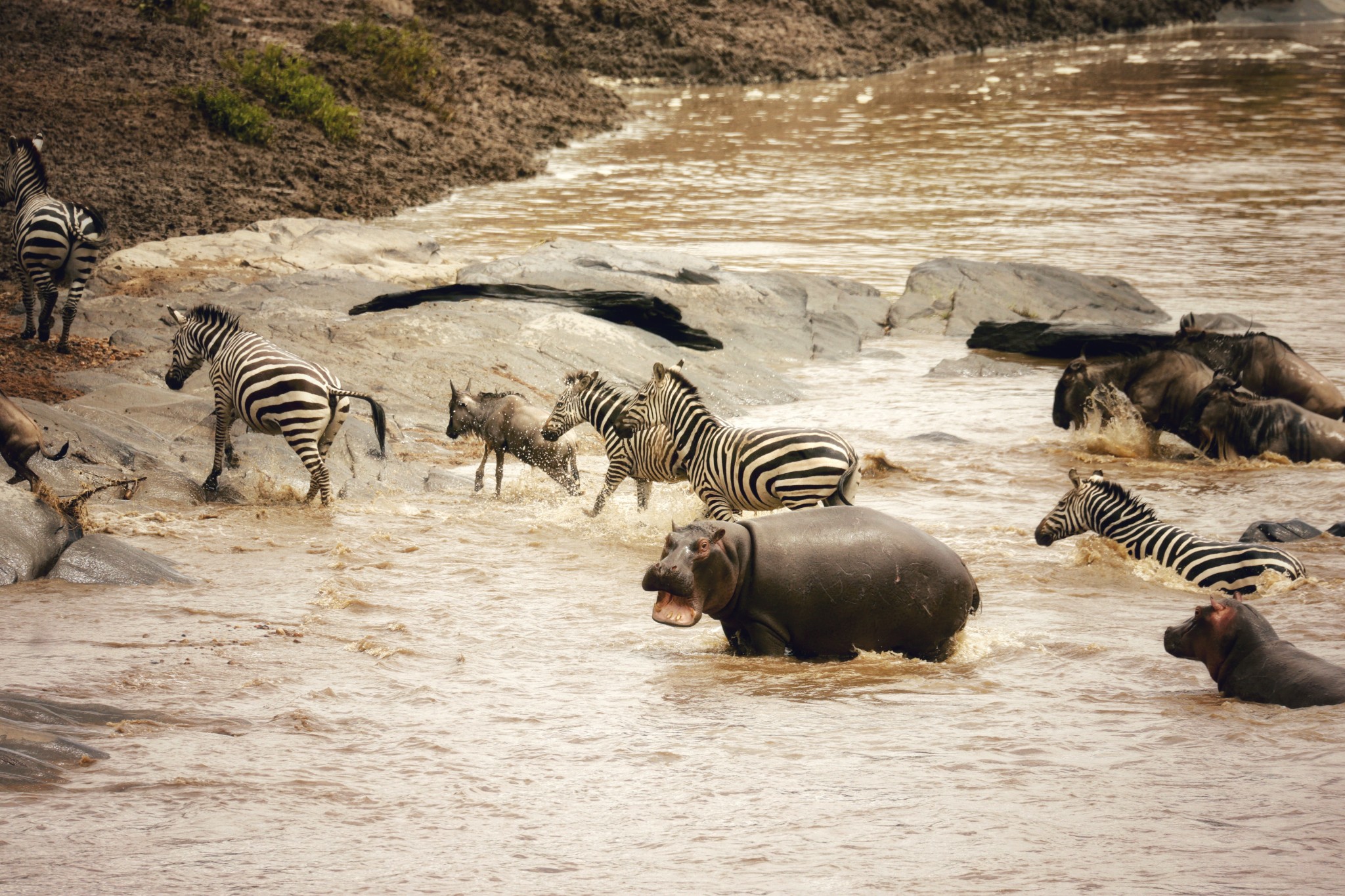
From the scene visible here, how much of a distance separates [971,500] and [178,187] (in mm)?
15511

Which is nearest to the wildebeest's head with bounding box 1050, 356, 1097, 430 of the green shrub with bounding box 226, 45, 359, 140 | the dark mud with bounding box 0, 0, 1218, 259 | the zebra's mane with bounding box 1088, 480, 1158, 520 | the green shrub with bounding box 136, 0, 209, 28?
the zebra's mane with bounding box 1088, 480, 1158, 520

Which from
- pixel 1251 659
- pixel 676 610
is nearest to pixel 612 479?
pixel 676 610

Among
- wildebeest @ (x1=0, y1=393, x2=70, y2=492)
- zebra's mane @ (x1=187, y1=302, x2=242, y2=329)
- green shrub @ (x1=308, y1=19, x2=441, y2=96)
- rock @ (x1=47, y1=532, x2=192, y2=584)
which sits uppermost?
green shrub @ (x1=308, y1=19, x2=441, y2=96)

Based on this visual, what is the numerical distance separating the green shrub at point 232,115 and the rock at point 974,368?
47.3 feet

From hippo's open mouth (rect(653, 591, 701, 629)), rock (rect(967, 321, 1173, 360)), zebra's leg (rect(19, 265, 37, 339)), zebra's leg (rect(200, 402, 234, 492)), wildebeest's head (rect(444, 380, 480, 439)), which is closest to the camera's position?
hippo's open mouth (rect(653, 591, 701, 629))

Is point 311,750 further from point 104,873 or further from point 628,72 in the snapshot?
point 628,72

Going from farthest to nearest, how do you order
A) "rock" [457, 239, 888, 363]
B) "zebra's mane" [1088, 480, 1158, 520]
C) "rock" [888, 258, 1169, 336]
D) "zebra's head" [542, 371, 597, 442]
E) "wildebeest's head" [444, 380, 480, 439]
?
"rock" [888, 258, 1169, 336]
"rock" [457, 239, 888, 363]
"wildebeest's head" [444, 380, 480, 439]
"zebra's head" [542, 371, 597, 442]
"zebra's mane" [1088, 480, 1158, 520]

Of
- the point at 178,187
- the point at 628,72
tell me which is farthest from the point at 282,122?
the point at 628,72

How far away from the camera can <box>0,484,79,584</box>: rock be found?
7.64m

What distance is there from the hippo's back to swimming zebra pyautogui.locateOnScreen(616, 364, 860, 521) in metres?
1.94

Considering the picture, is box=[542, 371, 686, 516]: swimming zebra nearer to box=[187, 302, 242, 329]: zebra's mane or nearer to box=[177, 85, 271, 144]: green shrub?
box=[187, 302, 242, 329]: zebra's mane

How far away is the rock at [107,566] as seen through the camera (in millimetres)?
7750

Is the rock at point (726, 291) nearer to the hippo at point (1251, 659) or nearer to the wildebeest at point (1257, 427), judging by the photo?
the wildebeest at point (1257, 427)

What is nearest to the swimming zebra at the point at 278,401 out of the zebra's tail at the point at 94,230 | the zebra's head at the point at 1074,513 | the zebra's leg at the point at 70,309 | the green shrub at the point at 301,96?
the zebra's leg at the point at 70,309
